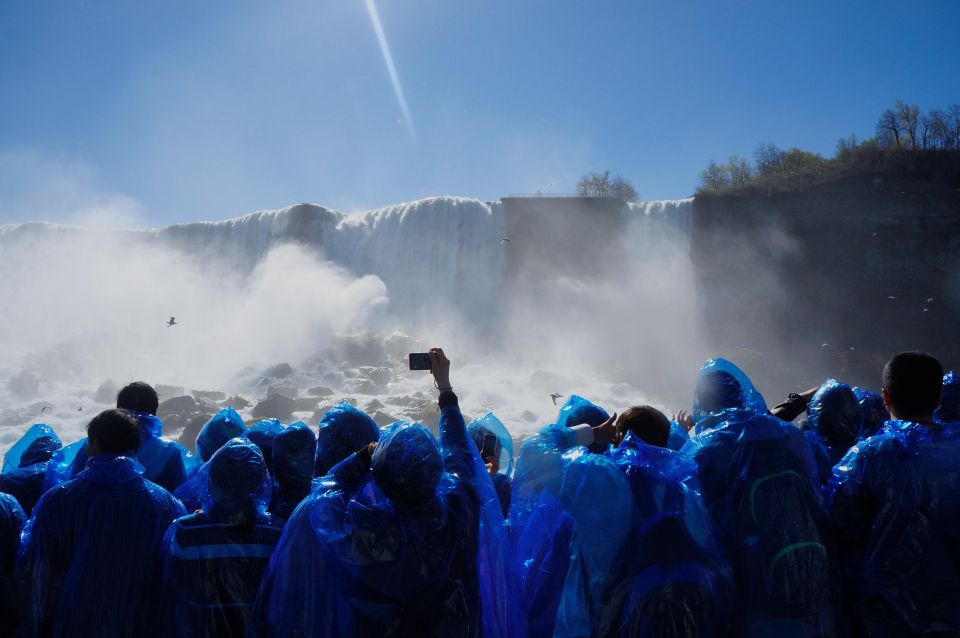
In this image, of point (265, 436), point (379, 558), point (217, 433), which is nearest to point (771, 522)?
point (379, 558)

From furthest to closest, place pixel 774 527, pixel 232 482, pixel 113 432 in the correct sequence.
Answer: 1. pixel 113 432
2. pixel 232 482
3. pixel 774 527

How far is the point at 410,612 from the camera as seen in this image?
1.91 meters

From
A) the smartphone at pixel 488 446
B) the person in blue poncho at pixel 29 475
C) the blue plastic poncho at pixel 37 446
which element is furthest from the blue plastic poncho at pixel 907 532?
the blue plastic poncho at pixel 37 446

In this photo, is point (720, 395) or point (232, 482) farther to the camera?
point (720, 395)

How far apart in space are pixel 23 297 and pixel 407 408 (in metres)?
19.5

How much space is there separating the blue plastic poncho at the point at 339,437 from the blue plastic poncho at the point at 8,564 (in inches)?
41.3

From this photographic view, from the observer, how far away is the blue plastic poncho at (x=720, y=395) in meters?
2.37

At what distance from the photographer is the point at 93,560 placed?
2107mm

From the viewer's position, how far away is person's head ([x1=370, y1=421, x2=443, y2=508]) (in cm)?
188

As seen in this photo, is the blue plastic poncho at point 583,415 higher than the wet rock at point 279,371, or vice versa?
the blue plastic poncho at point 583,415

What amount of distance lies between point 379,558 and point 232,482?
592 mm

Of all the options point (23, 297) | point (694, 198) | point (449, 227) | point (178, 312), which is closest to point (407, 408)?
point (449, 227)

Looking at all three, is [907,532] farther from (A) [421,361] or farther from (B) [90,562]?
(B) [90,562]

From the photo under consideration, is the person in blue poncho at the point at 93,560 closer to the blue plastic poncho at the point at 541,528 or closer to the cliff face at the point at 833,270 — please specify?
the blue plastic poncho at the point at 541,528
